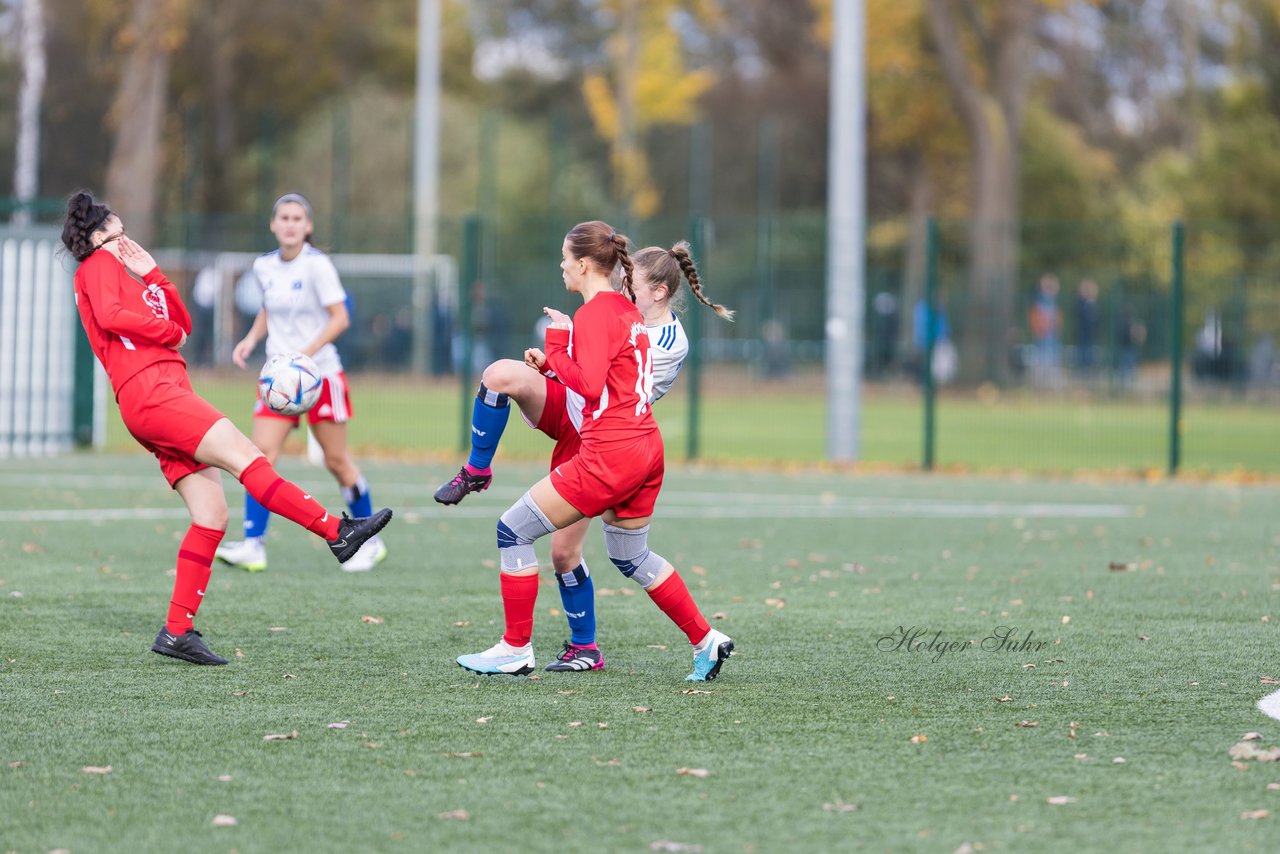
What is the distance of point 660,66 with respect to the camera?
4744 cm

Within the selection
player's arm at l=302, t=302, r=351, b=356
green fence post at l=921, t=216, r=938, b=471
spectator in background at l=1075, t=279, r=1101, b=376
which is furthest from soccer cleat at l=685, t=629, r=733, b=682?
spectator in background at l=1075, t=279, r=1101, b=376

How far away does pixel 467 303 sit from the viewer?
1795 centimetres

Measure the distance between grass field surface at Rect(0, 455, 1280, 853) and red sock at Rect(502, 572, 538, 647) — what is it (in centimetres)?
19

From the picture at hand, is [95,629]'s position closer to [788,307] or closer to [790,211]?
[788,307]

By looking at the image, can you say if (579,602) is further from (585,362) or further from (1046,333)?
(1046,333)

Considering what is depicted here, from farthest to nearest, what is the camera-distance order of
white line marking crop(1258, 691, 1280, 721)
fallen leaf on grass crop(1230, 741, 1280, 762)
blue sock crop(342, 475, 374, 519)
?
blue sock crop(342, 475, 374, 519), white line marking crop(1258, 691, 1280, 721), fallen leaf on grass crop(1230, 741, 1280, 762)

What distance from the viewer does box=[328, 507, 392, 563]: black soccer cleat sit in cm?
667

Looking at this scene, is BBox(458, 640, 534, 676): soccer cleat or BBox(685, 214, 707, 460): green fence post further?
BBox(685, 214, 707, 460): green fence post

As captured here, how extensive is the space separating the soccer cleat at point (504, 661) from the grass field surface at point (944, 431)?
1090 cm

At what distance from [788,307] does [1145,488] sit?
19201 millimetres

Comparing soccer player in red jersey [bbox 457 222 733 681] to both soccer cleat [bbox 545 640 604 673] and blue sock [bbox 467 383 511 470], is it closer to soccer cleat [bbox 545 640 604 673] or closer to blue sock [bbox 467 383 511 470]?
blue sock [bbox 467 383 511 470]

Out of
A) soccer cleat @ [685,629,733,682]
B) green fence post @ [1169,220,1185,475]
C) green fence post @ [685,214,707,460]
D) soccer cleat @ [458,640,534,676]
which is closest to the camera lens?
soccer cleat @ [685,629,733,682]

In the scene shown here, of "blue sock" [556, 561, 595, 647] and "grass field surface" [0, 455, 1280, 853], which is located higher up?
"blue sock" [556, 561, 595, 647]

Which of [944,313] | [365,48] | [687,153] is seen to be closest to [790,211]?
[687,153]
